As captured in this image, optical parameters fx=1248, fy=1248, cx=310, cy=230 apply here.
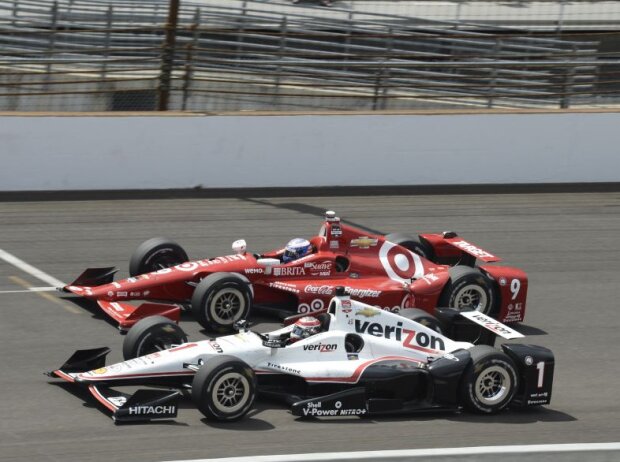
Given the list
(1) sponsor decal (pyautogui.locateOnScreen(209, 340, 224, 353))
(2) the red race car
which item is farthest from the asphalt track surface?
(1) sponsor decal (pyautogui.locateOnScreen(209, 340, 224, 353))

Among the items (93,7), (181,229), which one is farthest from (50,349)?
(93,7)

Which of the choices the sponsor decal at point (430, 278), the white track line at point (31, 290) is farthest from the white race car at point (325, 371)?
the white track line at point (31, 290)

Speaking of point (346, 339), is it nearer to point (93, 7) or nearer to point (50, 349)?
point (50, 349)

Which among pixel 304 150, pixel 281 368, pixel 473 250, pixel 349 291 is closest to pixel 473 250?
pixel 473 250

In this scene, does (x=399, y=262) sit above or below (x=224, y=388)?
above

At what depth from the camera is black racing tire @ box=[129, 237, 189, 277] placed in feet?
41.7

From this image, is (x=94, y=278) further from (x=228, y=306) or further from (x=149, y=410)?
(x=149, y=410)

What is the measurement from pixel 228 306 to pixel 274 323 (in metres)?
0.67

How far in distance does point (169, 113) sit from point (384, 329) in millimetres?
9002

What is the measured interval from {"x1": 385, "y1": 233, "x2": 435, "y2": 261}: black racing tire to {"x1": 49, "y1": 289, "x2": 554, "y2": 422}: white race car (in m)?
3.45

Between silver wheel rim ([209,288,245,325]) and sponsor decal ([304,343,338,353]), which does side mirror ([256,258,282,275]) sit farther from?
sponsor decal ([304,343,338,353])

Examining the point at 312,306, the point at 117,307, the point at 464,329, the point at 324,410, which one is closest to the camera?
the point at 324,410

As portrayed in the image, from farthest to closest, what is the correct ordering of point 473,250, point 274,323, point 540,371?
point 473,250 < point 274,323 < point 540,371

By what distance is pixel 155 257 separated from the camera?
12.8 metres
